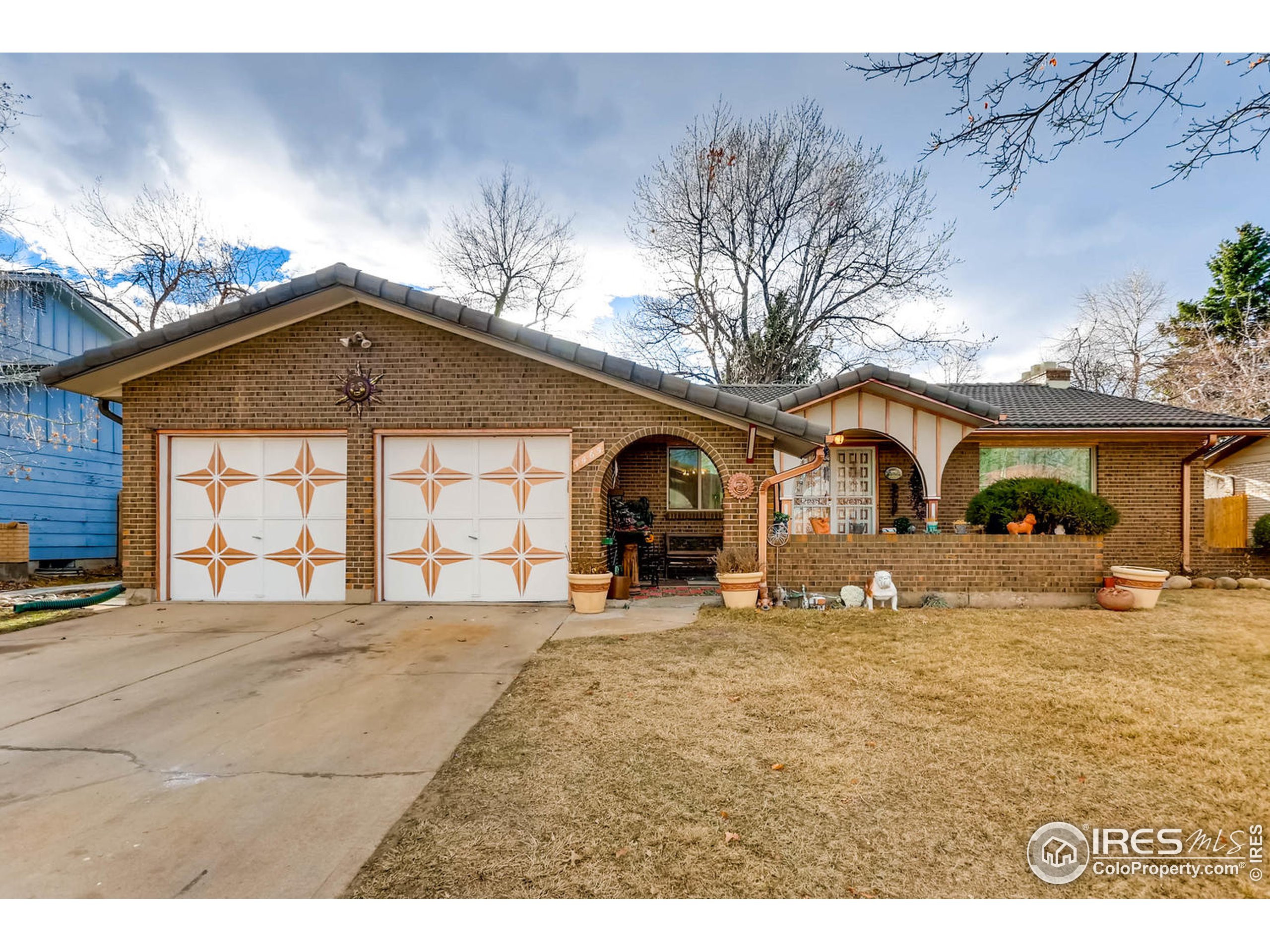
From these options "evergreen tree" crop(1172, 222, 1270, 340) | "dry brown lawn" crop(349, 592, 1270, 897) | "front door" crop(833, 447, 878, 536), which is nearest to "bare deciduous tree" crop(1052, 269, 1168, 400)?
"evergreen tree" crop(1172, 222, 1270, 340)

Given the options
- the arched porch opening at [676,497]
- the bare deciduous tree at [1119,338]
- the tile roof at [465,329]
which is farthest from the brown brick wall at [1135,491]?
the bare deciduous tree at [1119,338]

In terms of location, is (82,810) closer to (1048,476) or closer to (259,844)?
(259,844)

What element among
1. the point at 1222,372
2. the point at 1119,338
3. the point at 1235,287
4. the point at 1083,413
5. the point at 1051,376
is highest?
the point at 1235,287

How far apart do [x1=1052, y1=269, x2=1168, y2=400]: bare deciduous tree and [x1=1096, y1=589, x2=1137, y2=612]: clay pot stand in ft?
66.7

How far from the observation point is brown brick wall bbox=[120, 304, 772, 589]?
8.23 m

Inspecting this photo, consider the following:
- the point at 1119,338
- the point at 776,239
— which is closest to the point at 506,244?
the point at 776,239

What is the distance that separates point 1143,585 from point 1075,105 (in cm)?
693

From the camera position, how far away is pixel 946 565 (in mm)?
8336

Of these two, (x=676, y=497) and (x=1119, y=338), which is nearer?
(x=676, y=497)

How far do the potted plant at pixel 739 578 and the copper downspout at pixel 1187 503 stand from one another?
9426 millimetres

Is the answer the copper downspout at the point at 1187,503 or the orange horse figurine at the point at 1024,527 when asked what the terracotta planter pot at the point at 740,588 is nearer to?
the orange horse figurine at the point at 1024,527

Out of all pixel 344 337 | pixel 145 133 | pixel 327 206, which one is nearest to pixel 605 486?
pixel 344 337

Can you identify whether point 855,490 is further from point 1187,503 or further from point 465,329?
point 465,329

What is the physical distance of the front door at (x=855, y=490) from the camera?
1202 centimetres
